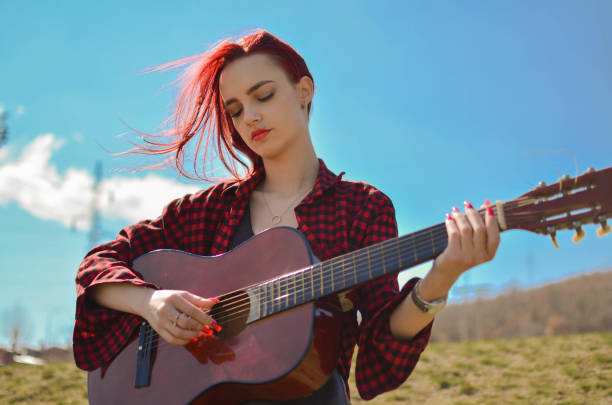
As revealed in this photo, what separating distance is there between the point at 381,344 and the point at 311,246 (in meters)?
0.52

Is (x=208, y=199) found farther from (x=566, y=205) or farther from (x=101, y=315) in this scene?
(x=566, y=205)

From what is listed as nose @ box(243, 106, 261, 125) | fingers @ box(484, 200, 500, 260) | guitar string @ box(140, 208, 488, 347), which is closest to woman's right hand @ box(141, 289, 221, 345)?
guitar string @ box(140, 208, 488, 347)

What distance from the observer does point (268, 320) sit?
1983mm

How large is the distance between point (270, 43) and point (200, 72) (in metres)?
0.41

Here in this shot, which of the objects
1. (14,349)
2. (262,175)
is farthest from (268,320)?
(14,349)

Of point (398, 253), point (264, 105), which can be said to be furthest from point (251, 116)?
point (398, 253)

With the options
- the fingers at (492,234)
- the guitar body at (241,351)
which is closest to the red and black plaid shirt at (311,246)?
the guitar body at (241,351)

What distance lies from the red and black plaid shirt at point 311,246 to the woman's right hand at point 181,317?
225 mm

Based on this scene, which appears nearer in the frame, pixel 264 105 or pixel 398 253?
pixel 398 253

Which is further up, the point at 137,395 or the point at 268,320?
the point at 268,320

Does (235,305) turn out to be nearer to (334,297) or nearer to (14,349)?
(334,297)

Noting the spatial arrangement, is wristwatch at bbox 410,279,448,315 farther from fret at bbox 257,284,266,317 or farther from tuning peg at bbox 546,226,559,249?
fret at bbox 257,284,266,317

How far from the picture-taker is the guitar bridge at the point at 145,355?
217 cm

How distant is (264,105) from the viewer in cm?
243
